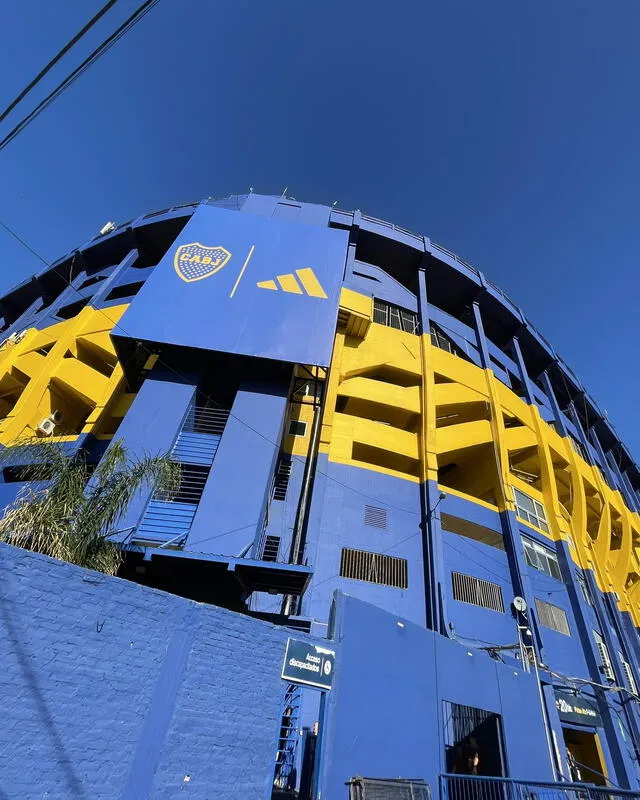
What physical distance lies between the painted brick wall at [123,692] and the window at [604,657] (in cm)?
1677

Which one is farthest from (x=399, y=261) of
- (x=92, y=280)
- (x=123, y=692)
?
(x=123, y=692)

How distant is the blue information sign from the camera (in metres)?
6.84

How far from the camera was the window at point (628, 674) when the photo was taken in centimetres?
1844

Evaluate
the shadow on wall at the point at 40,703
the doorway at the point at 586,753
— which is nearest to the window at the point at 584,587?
the doorway at the point at 586,753

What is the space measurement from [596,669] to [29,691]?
1903cm

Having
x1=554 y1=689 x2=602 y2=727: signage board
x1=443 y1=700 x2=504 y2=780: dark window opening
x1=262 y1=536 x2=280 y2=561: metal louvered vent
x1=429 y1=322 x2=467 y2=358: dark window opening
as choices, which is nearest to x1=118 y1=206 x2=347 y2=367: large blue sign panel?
x1=262 y1=536 x2=280 y2=561: metal louvered vent

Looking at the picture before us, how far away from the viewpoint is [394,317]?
2267cm

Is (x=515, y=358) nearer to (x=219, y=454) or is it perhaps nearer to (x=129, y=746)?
(x=219, y=454)

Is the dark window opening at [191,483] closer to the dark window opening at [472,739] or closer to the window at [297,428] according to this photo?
the window at [297,428]

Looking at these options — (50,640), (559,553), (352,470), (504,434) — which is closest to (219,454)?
(352,470)

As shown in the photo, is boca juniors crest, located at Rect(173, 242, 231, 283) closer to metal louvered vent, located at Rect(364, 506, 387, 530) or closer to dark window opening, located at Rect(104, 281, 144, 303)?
dark window opening, located at Rect(104, 281, 144, 303)

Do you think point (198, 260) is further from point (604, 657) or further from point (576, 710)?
point (604, 657)

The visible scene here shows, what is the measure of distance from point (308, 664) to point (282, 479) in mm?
8845

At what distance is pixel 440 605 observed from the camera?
13578 mm
